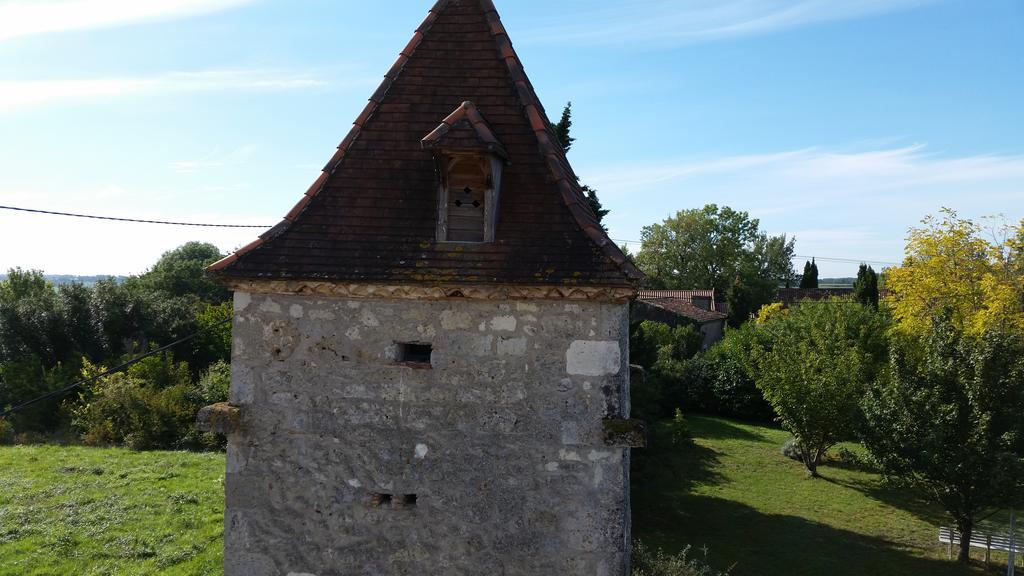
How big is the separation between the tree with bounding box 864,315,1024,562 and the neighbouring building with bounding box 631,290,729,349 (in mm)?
19320

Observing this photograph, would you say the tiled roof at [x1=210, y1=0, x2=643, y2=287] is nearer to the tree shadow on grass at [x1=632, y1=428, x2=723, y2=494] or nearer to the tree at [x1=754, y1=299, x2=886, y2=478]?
the tree shadow on grass at [x1=632, y1=428, x2=723, y2=494]

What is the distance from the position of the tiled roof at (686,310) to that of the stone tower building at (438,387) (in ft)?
107

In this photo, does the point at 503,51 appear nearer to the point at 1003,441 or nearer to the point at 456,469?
the point at 456,469

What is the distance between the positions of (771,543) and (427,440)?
11765 mm

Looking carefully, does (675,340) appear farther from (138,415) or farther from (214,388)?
(138,415)

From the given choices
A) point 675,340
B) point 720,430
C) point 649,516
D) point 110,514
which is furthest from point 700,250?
point 110,514

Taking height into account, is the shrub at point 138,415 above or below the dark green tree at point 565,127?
below

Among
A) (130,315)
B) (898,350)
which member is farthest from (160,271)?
(898,350)

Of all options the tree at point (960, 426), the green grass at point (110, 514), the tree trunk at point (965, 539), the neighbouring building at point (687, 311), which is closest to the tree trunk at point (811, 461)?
the tree at point (960, 426)

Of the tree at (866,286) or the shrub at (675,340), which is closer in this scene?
the shrub at (675,340)

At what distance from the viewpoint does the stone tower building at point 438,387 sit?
16.8 feet

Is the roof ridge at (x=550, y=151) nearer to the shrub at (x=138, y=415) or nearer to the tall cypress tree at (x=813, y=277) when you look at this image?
the shrub at (x=138, y=415)

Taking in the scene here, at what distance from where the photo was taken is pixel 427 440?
17.3 feet

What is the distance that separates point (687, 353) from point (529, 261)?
3039cm
